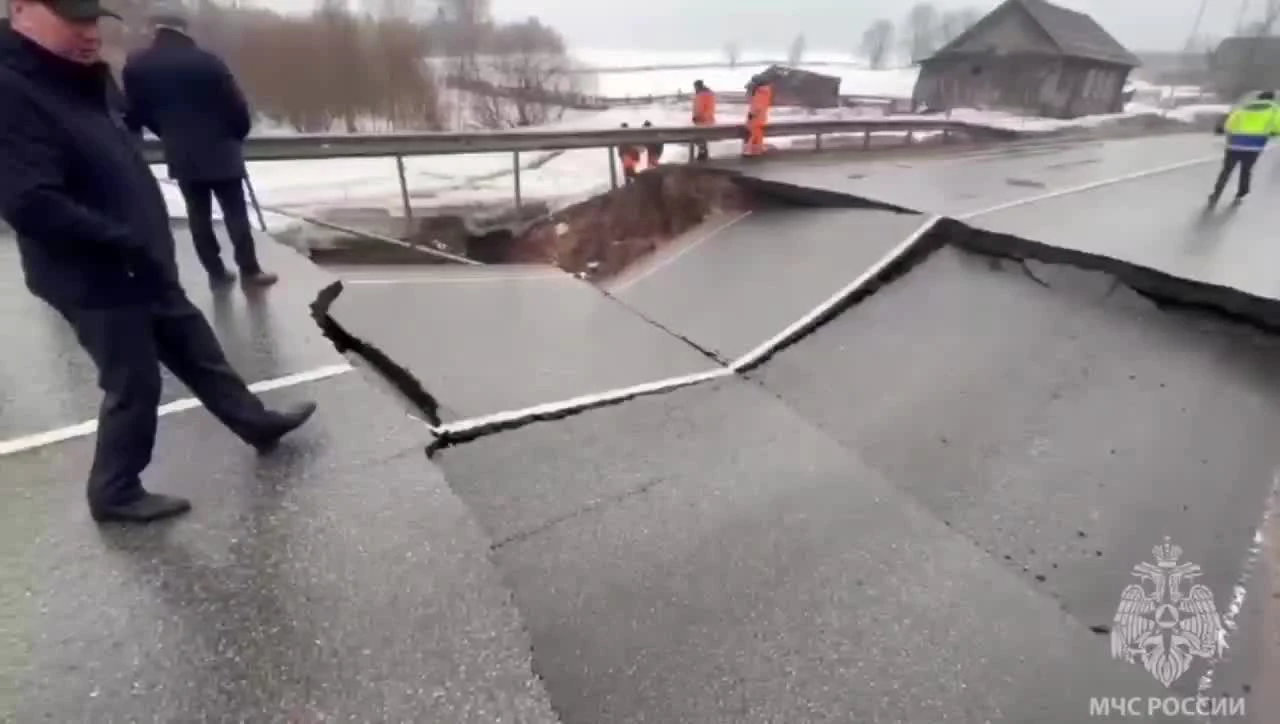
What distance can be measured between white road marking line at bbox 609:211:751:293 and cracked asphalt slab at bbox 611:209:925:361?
4 cm

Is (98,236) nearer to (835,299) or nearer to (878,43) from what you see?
(835,299)

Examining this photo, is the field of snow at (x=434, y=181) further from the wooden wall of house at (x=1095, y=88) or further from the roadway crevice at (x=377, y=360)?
the wooden wall of house at (x=1095, y=88)

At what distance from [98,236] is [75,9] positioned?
0.72 m

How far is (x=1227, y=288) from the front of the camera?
543 centimetres

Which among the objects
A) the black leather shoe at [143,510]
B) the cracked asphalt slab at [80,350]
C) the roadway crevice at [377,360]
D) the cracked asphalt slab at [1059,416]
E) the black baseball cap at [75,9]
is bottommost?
the cracked asphalt slab at [1059,416]

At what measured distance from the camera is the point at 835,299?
609cm

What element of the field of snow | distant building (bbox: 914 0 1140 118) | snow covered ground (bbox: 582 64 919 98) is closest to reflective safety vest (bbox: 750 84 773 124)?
the field of snow

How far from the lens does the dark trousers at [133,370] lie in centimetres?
252

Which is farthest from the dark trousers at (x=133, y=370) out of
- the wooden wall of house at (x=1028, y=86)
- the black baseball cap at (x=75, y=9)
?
the wooden wall of house at (x=1028, y=86)

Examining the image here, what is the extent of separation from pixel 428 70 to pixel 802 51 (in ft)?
154

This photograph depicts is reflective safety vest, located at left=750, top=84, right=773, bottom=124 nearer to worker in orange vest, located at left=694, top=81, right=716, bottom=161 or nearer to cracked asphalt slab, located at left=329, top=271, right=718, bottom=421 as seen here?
worker in orange vest, located at left=694, top=81, right=716, bottom=161

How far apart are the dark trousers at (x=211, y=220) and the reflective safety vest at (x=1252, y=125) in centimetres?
1131

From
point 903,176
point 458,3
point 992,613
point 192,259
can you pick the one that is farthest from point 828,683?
point 458,3

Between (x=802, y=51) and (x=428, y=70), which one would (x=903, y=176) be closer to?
(x=428, y=70)
